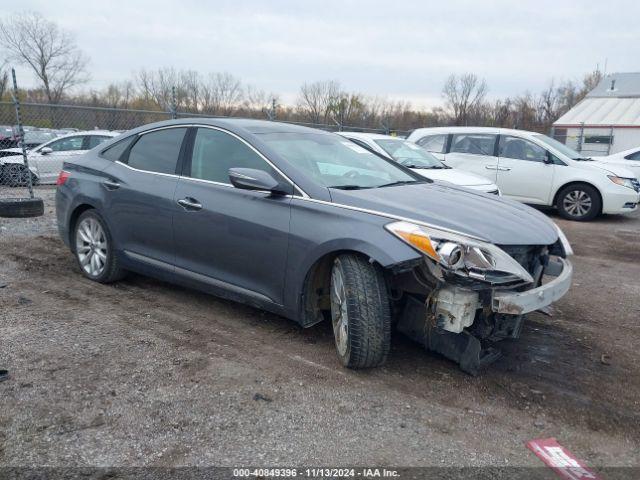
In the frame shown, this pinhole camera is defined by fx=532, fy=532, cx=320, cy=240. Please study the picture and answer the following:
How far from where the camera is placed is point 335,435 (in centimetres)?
277

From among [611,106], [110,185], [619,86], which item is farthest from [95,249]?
[619,86]

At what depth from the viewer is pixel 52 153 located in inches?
511

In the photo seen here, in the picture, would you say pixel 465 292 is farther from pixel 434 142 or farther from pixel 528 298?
pixel 434 142

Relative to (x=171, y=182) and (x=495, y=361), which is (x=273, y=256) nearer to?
(x=171, y=182)

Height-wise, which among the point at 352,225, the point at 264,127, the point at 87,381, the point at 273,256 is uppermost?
the point at 264,127

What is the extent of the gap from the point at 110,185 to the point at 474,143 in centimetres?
802

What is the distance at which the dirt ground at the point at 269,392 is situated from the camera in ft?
8.66

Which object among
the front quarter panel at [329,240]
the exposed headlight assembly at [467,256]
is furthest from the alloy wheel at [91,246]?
the exposed headlight assembly at [467,256]

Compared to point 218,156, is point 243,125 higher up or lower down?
higher up

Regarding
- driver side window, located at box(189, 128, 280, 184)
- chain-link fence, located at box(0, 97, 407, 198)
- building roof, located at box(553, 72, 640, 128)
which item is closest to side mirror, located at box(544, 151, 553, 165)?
chain-link fence, located at box(0, 97, 407, 198)

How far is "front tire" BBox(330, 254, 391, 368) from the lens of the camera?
323 centimetres

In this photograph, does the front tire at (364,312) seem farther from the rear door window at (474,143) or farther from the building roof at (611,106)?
the building roof at (611,106)

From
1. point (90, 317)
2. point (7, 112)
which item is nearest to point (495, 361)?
point (90, 317)

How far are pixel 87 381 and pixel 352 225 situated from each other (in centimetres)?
188
